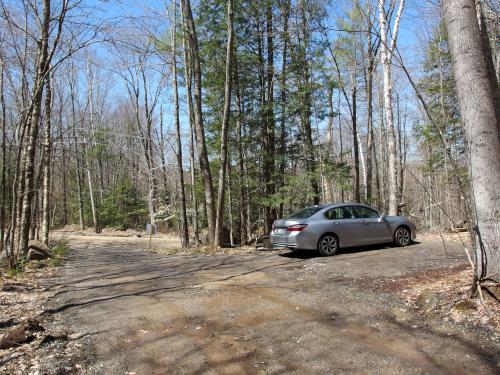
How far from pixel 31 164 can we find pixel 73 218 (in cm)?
3752

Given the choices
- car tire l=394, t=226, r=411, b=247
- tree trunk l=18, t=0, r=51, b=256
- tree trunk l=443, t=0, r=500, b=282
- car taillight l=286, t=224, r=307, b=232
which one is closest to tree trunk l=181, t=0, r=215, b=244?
car taillight l=286, t=224, r=307, b=232

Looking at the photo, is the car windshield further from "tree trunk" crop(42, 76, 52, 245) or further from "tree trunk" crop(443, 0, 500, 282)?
"tree trunk" crop(42, 76, 52, 245)

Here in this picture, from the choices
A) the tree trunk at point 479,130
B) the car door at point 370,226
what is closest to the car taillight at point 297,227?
the car door at point 370,226

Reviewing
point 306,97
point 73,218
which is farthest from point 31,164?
point 73,218

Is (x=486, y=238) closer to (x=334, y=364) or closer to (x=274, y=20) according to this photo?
(x=334, y=364)

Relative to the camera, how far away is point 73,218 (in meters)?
45.4

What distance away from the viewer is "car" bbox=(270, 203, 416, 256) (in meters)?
10.2

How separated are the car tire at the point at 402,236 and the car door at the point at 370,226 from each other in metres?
0.33

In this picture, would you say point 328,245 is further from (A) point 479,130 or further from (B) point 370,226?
(A) point 479,130

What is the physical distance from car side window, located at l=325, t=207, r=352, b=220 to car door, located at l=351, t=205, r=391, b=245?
212mm

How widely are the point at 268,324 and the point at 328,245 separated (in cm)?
567

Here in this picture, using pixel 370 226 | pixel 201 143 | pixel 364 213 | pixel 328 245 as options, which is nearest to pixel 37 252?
pixel 201 143

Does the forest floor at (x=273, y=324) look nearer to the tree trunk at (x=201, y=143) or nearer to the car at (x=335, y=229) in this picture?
the car at (x=335, y=229)

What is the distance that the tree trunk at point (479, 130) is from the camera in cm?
478
